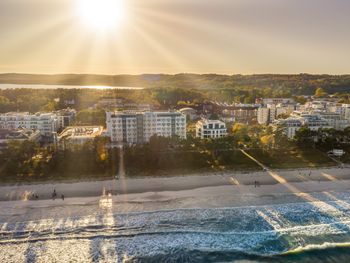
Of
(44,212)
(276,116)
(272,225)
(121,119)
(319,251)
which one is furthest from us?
(276,116)

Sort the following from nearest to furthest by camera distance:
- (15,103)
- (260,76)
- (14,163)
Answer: (14,163) < (15,103) < (260,76)

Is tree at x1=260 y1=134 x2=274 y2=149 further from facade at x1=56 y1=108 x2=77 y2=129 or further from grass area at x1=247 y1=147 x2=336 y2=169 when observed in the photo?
facade at x1=56 y1=108 x2=77 y2=129

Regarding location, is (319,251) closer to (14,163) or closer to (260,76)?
(14,163)

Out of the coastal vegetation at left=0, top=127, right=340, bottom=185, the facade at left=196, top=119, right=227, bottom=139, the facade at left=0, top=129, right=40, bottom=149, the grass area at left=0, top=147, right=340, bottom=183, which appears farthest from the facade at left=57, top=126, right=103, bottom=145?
the facade at left=196, top=119, right=227, bottom=139

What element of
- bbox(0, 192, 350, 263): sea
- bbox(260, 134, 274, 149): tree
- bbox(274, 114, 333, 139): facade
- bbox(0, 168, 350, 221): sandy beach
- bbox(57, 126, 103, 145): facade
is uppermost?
bbox(274, 114, 333, 139): facade

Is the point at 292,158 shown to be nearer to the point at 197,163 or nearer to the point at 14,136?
the point at 197,163

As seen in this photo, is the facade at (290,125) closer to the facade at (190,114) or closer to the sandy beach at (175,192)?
the sandy beach at (175,192)

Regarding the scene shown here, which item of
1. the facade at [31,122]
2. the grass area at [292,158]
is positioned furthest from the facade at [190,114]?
the grass area at [292,158]

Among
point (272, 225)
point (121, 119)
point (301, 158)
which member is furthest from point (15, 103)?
point (272, 225)
